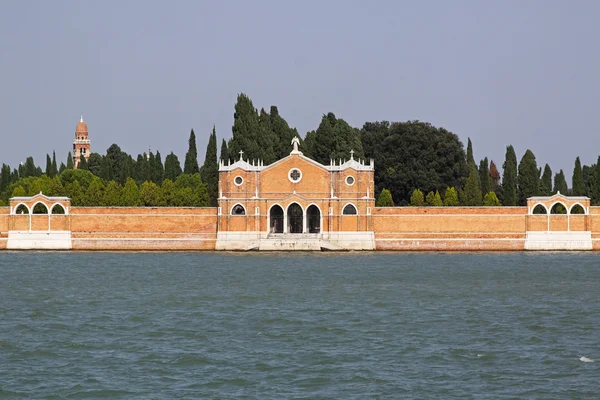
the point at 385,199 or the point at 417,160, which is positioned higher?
the point at 417,160

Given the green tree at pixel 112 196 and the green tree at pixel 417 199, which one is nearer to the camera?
the green tree at pixel 417 199

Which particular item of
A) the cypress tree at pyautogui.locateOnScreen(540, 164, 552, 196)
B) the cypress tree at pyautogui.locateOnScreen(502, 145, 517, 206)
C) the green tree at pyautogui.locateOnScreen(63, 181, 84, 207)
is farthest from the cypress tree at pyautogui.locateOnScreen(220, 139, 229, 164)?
the cypress tree at pyautogui.locateOnScreen(540, 164, 552, 196)

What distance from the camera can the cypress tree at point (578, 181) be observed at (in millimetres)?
59906

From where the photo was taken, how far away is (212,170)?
192 feet

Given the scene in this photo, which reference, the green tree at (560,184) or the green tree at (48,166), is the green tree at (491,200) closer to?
the green tree at (560,184)

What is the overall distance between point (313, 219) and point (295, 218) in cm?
87

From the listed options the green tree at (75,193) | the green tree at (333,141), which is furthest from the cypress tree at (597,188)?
the green tree at (75,193)

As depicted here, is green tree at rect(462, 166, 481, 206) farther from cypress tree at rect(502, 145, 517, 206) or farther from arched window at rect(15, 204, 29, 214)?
arched window at rect(15, 204, 29, 214)

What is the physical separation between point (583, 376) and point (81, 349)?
9.10 metres

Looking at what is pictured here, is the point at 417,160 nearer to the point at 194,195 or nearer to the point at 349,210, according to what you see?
the point at 194,195

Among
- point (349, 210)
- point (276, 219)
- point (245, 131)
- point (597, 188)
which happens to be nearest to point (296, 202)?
point (276, 219)

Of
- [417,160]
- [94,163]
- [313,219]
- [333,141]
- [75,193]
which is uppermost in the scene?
[94,163]

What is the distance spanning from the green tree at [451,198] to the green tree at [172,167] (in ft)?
61.8

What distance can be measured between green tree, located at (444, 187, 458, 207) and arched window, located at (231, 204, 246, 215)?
1428cm
